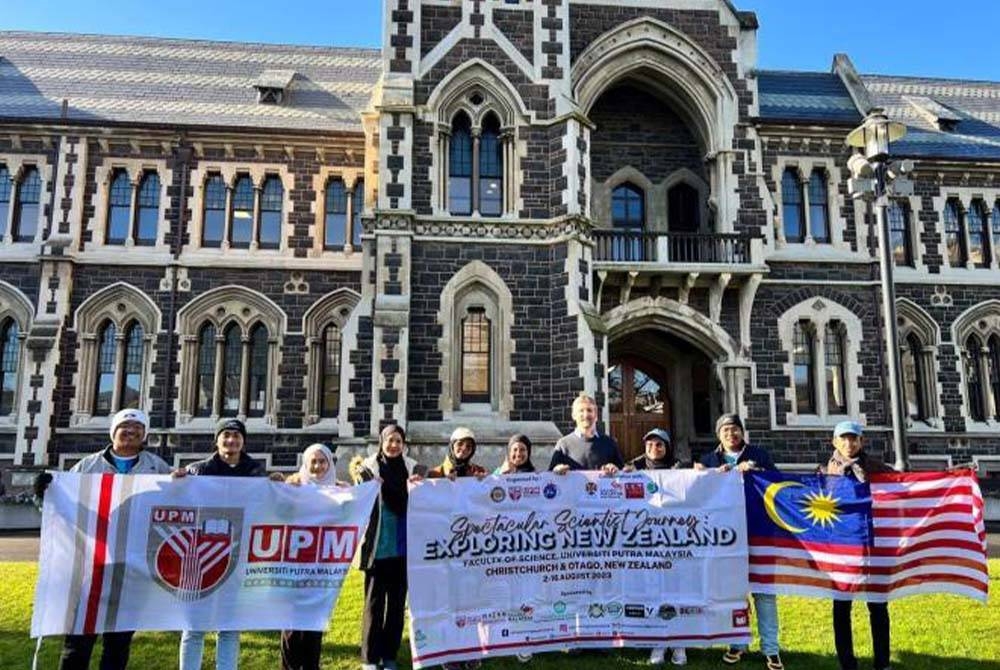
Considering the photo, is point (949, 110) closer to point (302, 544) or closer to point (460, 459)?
point (460, 459)

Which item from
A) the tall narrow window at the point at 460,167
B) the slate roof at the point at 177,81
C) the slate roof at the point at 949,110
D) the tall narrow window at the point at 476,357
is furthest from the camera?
the slate roof at the point at 949,110

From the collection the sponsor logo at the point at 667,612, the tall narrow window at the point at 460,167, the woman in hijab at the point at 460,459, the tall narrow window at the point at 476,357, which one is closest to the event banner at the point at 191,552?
the woman in hijab at the point at 460,459

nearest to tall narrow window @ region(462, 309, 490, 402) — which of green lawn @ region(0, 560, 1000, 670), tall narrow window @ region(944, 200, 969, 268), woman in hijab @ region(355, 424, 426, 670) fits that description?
green lawn @ region(0, 560, 1000, 670)

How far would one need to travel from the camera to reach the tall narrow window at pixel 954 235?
739 inches

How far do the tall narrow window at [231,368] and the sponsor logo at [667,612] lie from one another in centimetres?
1423

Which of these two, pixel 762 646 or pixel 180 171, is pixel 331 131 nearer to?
pixel 180 171

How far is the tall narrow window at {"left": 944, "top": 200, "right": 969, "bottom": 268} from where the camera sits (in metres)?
18.8

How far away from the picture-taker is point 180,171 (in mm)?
18312

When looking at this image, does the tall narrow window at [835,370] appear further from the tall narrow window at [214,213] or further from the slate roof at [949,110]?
the tall narrow window at [214,213]

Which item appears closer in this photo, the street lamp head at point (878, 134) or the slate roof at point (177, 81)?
the street lamp head at point (878, 134)

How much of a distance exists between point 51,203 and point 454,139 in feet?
34.9

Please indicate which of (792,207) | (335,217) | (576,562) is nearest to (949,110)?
(792,207)

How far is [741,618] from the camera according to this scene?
5727mm

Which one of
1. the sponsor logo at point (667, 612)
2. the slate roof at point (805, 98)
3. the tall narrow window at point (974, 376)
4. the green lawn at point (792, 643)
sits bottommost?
the green lawn at point (792, 643)
